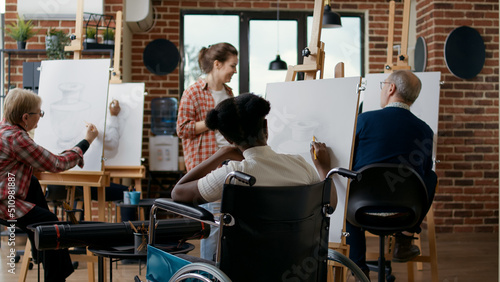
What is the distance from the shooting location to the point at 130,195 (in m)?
3.55

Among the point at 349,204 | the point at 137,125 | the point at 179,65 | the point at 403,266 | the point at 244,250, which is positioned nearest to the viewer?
the point at 244,250

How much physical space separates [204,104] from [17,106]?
3.15 feet

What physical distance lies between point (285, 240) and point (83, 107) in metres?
2.15

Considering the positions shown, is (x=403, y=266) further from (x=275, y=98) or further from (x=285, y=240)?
(x=285, y=240)

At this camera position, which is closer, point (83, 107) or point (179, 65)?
point (83, 107)

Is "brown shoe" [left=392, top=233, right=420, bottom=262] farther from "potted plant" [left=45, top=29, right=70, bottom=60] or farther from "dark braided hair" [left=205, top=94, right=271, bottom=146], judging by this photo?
"potted plant" [left=45, top=29, right=70, bottom=60]

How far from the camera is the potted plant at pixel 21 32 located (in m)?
4.70

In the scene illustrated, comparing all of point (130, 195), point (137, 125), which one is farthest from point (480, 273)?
point (137, 125)

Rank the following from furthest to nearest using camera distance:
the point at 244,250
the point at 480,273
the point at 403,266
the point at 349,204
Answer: the point at 403,266 → the point at 480,273 → the point at 349,204 → the point at 244,250

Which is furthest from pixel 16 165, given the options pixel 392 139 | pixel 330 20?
pixel 330 20

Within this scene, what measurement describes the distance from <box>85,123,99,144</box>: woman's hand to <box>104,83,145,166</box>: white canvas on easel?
0.83 meters

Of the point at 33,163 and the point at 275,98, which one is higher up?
the point at 275,98

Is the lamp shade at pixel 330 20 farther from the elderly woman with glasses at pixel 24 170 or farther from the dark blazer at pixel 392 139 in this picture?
the elderly woman with glasses at pixel 24 170

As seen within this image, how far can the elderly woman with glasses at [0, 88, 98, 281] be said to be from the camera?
2.59m
